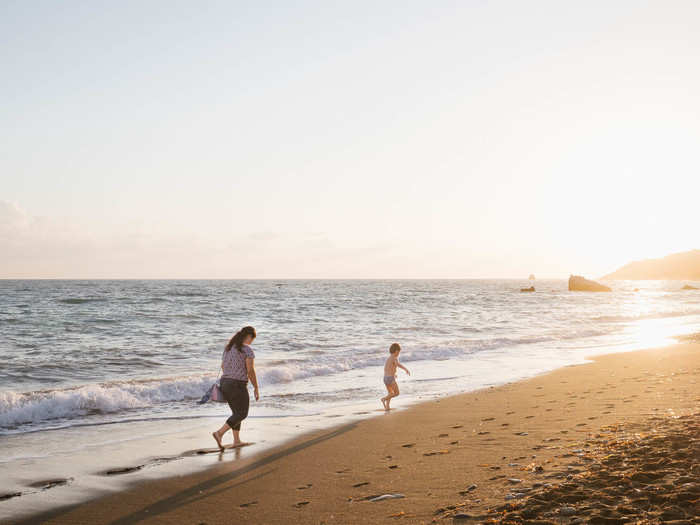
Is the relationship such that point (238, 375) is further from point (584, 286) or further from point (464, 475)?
point (584, 286)

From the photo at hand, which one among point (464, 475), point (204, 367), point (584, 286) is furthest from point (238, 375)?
point (584, 286)

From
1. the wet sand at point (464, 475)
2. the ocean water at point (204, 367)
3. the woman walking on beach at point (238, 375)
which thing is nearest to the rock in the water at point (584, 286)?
the ocean water at point (204, 367)

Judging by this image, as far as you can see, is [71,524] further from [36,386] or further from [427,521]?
[36,386]

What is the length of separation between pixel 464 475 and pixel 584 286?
117697 millimetres

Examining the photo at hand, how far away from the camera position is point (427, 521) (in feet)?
15.5

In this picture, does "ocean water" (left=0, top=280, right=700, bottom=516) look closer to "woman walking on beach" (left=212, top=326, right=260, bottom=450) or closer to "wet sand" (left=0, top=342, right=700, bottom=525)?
"woman walking on beach" (left=212, top=326, right=260, bottom=450)

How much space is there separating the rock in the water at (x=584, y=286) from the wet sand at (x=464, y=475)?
107778 mm

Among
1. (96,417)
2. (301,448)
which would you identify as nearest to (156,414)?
(96,417)

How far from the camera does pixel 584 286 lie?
11331 centimetres

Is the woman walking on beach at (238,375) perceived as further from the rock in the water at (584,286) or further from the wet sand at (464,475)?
the rock in the water at (584,286)

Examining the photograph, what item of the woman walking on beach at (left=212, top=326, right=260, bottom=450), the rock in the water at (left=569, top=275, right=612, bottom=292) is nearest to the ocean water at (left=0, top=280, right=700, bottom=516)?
the woman walking on beach at (left=212, top=326, right=260, bottom=450)

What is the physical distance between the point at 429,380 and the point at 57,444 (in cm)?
1002

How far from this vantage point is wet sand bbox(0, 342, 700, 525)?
182 inches

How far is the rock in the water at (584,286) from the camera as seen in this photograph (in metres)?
108
